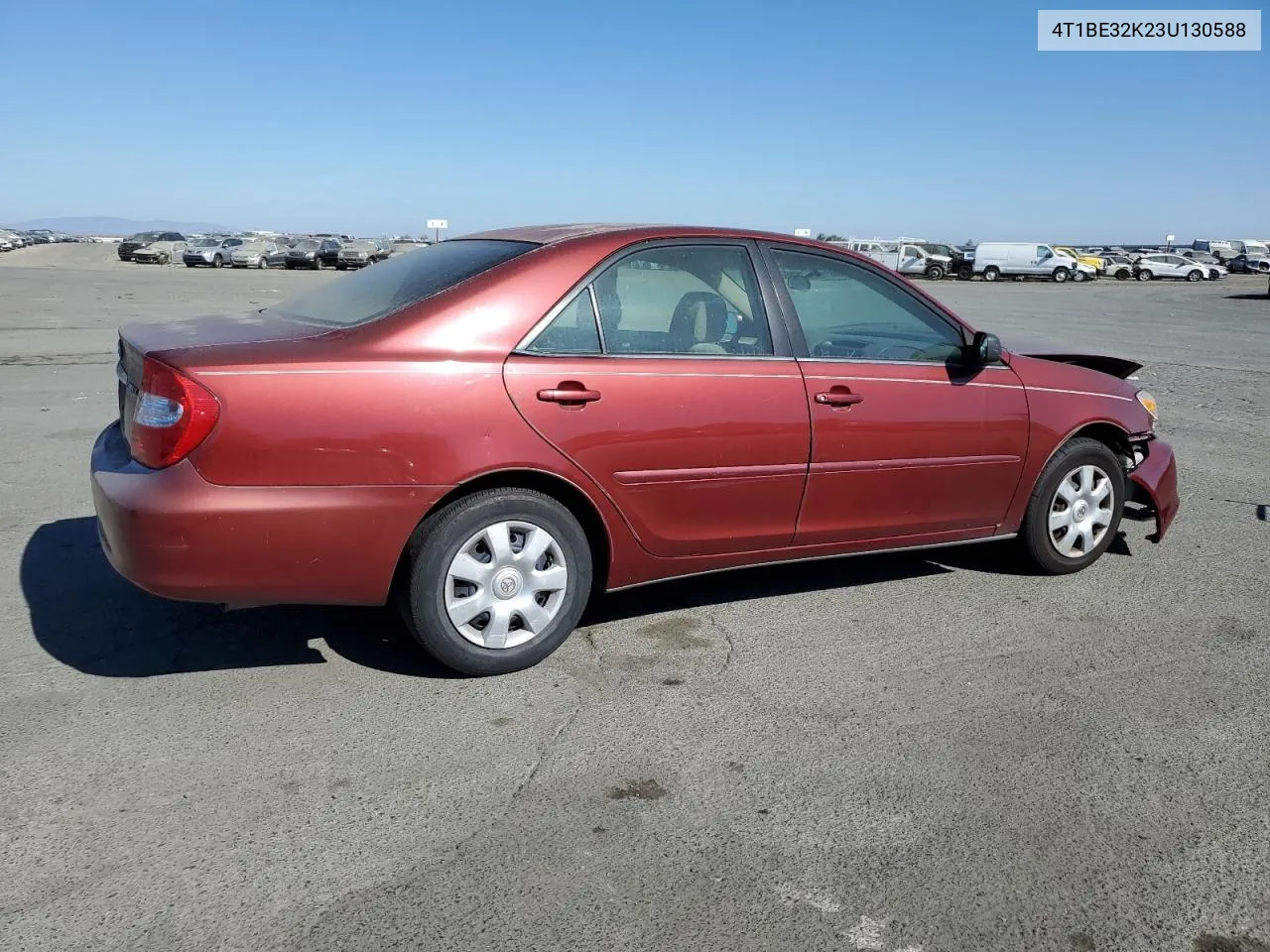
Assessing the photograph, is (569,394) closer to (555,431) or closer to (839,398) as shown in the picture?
(555,431)

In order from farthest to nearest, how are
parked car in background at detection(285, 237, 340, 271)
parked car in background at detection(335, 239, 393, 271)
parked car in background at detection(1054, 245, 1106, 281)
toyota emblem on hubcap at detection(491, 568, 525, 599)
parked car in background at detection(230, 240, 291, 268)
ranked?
1. parked car in background at detection(1054, 245, 1106, 281)
2. parked car in background at detection(335, 239, 393, 271)
3. parked car in background at detection(285, 237, 340, 271)
4. parked car in background at detection(230, 240, 291, 268)
5. toyota emblem on hubcap at detection(491, 568, 525, 599)

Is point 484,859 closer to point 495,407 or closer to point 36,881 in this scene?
point 36,881

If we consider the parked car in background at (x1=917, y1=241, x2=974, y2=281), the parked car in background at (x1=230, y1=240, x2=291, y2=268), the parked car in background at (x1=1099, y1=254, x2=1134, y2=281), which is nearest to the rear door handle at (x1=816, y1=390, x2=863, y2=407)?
the parked car in background at (x1=230, y1=240, x2=291, y2=268)

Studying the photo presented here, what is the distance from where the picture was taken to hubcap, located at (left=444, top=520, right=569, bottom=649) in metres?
3.77

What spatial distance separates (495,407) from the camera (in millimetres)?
3674

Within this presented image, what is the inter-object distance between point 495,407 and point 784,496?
1.27 metres

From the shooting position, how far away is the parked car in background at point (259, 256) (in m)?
49.0

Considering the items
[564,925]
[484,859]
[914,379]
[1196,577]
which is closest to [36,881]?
[484,859]

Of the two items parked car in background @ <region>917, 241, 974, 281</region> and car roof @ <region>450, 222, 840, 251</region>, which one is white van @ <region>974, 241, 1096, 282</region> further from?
car roof @ <region>450, 222, 840, 251</region>

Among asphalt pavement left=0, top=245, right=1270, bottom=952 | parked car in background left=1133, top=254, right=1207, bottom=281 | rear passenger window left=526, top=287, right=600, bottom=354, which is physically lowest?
asphalt pavement left=0, top=245, right=1270, bottom=952

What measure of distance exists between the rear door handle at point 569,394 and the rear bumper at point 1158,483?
3.02 metres

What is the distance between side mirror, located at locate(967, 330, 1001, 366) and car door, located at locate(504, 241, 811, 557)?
92 centimetres

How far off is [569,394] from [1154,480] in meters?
3.22

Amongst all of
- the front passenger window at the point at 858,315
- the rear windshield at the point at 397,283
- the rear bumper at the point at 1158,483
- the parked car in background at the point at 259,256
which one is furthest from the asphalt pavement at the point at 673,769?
the parked car in background at the point at 259,256
